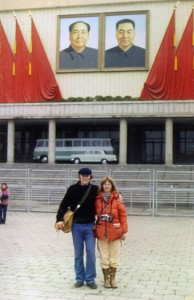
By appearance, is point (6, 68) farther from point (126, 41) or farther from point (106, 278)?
point (106, 278)

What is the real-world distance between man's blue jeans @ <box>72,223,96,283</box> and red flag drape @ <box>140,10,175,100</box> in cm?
3507

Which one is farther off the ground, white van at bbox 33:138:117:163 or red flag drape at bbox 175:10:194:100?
red flag drape at bbox 175:10:194:100

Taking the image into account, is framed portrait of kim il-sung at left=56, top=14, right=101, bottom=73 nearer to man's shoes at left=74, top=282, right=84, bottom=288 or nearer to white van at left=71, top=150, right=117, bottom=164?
white van at left=71, top=150, right=117, bottom=164

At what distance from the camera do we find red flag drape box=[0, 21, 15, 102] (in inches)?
1759

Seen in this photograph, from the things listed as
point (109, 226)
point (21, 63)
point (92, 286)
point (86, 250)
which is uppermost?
point (21, 63)

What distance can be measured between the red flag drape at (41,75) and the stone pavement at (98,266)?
99.0ft

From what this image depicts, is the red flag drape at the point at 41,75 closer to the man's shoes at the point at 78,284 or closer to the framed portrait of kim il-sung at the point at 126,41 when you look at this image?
the framed portrait of kim il-sung at the point at 126,41

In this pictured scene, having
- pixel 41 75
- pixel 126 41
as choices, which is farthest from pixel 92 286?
pixel 41 75

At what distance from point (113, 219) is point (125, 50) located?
125 ft

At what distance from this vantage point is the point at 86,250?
7.27 m

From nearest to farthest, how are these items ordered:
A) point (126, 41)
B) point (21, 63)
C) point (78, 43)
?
1. point (126, 41)
2. point (78, 43)
3. point (21, 63)

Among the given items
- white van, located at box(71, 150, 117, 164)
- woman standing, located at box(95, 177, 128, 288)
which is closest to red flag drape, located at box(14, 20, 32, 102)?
white van, located at box(71, 150, 117, 164)

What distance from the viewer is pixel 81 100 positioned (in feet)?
140

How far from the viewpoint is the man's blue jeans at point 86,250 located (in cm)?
722
